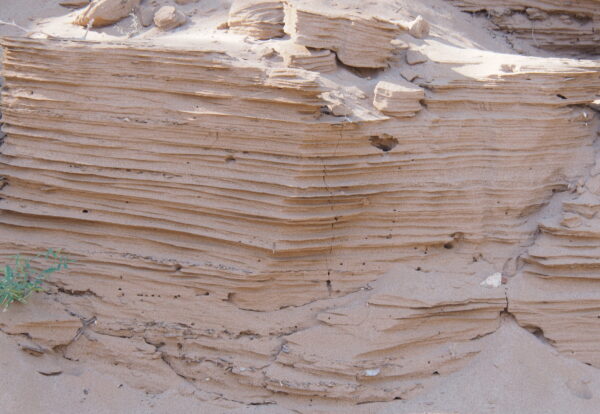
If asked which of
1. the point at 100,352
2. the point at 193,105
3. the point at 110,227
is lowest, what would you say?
the point at 100,352

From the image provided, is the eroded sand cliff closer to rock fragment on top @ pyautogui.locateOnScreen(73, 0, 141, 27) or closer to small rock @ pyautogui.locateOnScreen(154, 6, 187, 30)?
small rock @ pyautogui.locateOnScreen(154, 6, 187, 30)

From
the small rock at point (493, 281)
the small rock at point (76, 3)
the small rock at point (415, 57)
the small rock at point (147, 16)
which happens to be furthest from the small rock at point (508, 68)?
the small rock at point (76, 3)

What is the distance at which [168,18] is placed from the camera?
5789 millimetres

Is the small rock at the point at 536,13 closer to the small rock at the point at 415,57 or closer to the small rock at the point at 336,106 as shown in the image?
the small rock at the point at 415,57

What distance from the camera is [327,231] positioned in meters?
4.66

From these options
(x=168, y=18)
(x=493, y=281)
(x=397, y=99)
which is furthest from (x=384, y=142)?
(x=168, y=18)

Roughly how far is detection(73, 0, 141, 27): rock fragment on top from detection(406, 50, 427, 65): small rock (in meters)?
2.36

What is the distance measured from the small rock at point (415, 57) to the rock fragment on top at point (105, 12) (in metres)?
2.36

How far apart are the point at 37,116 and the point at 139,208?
873 mm

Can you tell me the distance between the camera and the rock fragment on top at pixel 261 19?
204 inches

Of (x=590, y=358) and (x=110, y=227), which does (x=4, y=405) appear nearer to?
(x=110, y=227)

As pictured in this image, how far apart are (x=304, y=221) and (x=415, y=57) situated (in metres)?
1.37

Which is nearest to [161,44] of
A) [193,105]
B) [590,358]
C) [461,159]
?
[193,105]

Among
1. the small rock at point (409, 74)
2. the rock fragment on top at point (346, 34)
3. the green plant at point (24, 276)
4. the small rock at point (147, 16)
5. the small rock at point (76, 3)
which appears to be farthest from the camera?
the small rock at point (76, 3)
